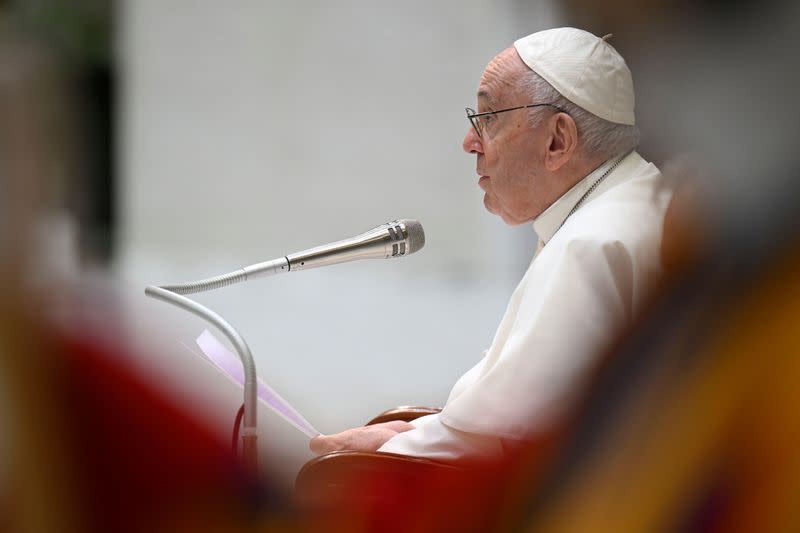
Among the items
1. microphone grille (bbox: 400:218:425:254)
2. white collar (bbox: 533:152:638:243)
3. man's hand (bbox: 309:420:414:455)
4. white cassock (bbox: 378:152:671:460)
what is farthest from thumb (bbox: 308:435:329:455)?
white collar (bbox: 533:152:638:243)

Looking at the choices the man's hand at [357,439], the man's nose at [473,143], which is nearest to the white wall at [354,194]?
the man's nose at [473,143]

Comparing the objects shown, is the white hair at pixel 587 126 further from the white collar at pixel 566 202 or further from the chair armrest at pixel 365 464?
the chair armrest at pixel 365 464

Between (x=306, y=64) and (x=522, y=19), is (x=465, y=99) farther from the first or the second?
(x=522, y=19)

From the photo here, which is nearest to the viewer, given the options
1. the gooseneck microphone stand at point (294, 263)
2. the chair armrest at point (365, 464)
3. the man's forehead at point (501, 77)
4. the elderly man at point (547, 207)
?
the chair armrest at point (365, 464)

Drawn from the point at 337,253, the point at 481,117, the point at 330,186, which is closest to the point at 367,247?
the point at 337,253

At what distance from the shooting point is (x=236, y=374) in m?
1.65

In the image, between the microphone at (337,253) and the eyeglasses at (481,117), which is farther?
the eyeglasses at (481,117)

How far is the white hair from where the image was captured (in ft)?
6.47

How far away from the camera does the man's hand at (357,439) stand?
5.66 feet

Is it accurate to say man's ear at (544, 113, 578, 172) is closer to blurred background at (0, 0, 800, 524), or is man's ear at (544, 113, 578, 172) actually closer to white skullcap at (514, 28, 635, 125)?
white skullcap at (514, 28, 635, 125)

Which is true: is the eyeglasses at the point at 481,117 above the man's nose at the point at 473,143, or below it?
above

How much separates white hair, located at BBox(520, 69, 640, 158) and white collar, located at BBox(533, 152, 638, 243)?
3cm

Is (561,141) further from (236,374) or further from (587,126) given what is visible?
(236,374)

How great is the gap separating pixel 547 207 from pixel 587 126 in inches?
8.2
